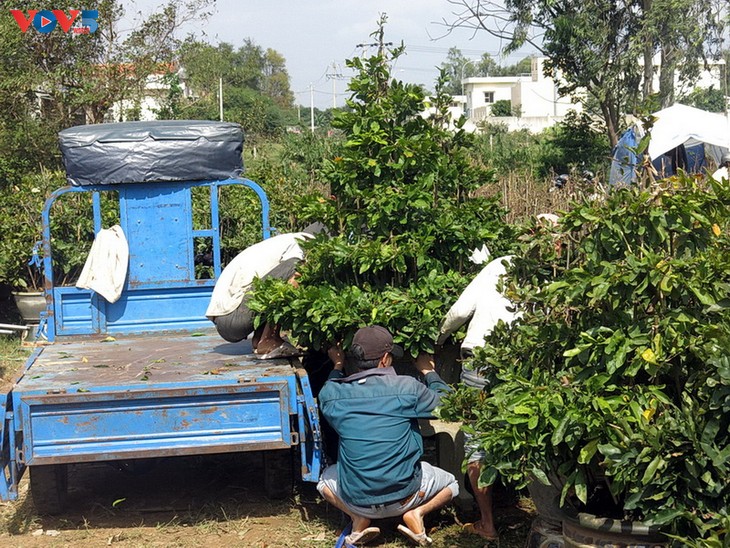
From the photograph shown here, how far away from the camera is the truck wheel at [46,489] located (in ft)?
18.8

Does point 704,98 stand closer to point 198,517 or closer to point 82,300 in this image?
point 82,300

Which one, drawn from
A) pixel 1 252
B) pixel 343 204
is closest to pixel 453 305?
pixel 343 204

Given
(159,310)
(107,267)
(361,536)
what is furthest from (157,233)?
(361,536)

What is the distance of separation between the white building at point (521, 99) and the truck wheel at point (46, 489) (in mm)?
28012

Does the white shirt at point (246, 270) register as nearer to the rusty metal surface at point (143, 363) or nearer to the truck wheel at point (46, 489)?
the rusty metal surface at point (143, 363)

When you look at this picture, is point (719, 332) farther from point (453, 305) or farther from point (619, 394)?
point (453, 305)

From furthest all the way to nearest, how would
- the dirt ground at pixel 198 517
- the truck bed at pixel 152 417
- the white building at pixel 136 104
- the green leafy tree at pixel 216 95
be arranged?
the green leafy tree at pixel 216 95 < the white building at pixel 136 104 < the dirt ground at pixel 198 517 < the truck bed at pixel 152 417

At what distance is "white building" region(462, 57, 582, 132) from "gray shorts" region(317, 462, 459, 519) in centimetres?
2816

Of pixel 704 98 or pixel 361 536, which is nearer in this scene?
pixel 361 536

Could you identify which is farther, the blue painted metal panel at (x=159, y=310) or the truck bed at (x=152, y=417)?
the blue painted metal panel at (x=159, y=310)

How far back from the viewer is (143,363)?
6.05 meters

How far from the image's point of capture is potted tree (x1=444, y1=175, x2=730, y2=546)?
3.39m

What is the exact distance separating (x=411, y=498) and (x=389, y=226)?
5.43 ft

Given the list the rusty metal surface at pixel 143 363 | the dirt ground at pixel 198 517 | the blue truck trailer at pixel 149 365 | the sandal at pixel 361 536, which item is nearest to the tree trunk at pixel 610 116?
the blue truck trailer at pixel 149 365
